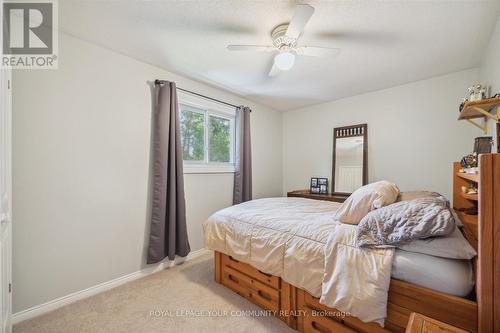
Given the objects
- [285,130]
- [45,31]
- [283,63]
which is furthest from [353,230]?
[285,130]

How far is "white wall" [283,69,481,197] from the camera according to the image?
8.60 ft

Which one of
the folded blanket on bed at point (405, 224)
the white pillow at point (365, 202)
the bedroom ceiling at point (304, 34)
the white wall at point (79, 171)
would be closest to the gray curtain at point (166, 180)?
the white wall at point (79, 171)

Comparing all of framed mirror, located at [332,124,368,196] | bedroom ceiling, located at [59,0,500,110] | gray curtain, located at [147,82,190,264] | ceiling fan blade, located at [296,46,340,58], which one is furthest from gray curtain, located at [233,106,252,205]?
ceiling fan blade, located at [296,46,340,58]

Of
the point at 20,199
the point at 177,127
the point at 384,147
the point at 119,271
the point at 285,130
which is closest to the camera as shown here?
the point at 20,199

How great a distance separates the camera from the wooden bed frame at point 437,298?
31.3 inches

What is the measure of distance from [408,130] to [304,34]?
2.12 meters

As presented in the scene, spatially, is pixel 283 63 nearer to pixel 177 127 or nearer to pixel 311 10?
pixel 311 10

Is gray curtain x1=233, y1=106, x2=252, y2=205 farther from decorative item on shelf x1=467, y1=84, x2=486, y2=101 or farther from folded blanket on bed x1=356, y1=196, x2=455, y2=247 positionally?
decorative item on shelf x1=467, y1=84, x2=486, y2=101

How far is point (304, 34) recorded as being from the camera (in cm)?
189

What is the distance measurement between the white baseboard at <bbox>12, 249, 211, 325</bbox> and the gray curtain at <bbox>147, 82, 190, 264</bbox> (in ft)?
0.53

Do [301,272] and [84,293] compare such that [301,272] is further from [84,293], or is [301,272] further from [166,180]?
[84,293]

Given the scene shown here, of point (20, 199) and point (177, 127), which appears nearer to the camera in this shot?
point (20, 199)

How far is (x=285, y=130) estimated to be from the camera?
4375 mm

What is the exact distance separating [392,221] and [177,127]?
2292 mm
